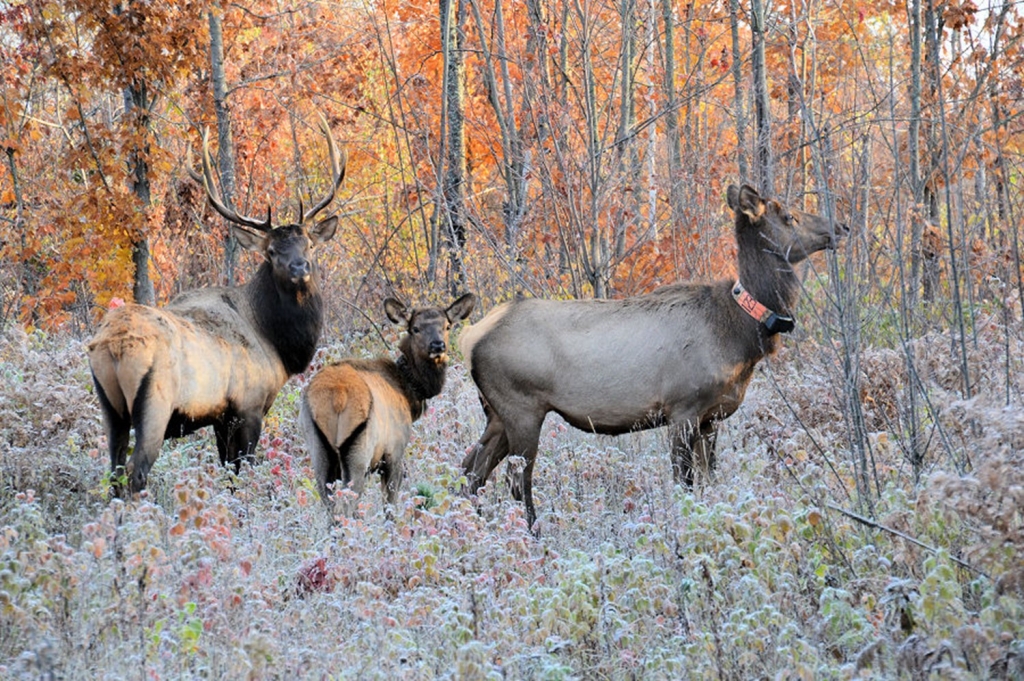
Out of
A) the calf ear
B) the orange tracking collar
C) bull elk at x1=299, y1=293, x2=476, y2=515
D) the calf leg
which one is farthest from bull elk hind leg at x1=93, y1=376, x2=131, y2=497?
the orange tracking collar

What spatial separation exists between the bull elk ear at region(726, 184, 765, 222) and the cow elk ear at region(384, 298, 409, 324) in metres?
2.42

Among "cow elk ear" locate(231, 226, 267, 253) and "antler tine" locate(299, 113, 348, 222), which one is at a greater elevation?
"antler tine" locate(299, 113, 348, 222)

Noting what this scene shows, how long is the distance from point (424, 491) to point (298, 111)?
13688 mm

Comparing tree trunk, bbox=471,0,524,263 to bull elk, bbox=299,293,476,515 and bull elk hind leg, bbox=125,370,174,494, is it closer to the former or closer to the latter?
bull elk, bbox=299,293,476,515

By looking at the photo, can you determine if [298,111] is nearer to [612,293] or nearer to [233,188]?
[233,188]

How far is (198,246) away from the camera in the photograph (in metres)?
17.0

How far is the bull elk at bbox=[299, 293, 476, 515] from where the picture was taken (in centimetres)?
752

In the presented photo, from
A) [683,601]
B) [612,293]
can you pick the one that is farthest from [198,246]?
[683,601]

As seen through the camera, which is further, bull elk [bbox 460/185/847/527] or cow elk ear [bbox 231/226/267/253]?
cow elk ear [bbox 231/226/267/253]

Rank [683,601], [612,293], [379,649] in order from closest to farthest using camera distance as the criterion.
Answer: [379,649] → [683,601] → [612,293]

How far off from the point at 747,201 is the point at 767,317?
0.81 meters

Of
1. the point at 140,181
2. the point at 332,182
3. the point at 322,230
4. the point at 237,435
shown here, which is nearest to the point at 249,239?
the point at 322,230

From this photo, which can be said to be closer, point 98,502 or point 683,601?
point 683,601

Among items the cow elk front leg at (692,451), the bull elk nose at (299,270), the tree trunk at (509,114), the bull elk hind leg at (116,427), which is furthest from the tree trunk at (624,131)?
the bull elk hind leg at (116,427)
